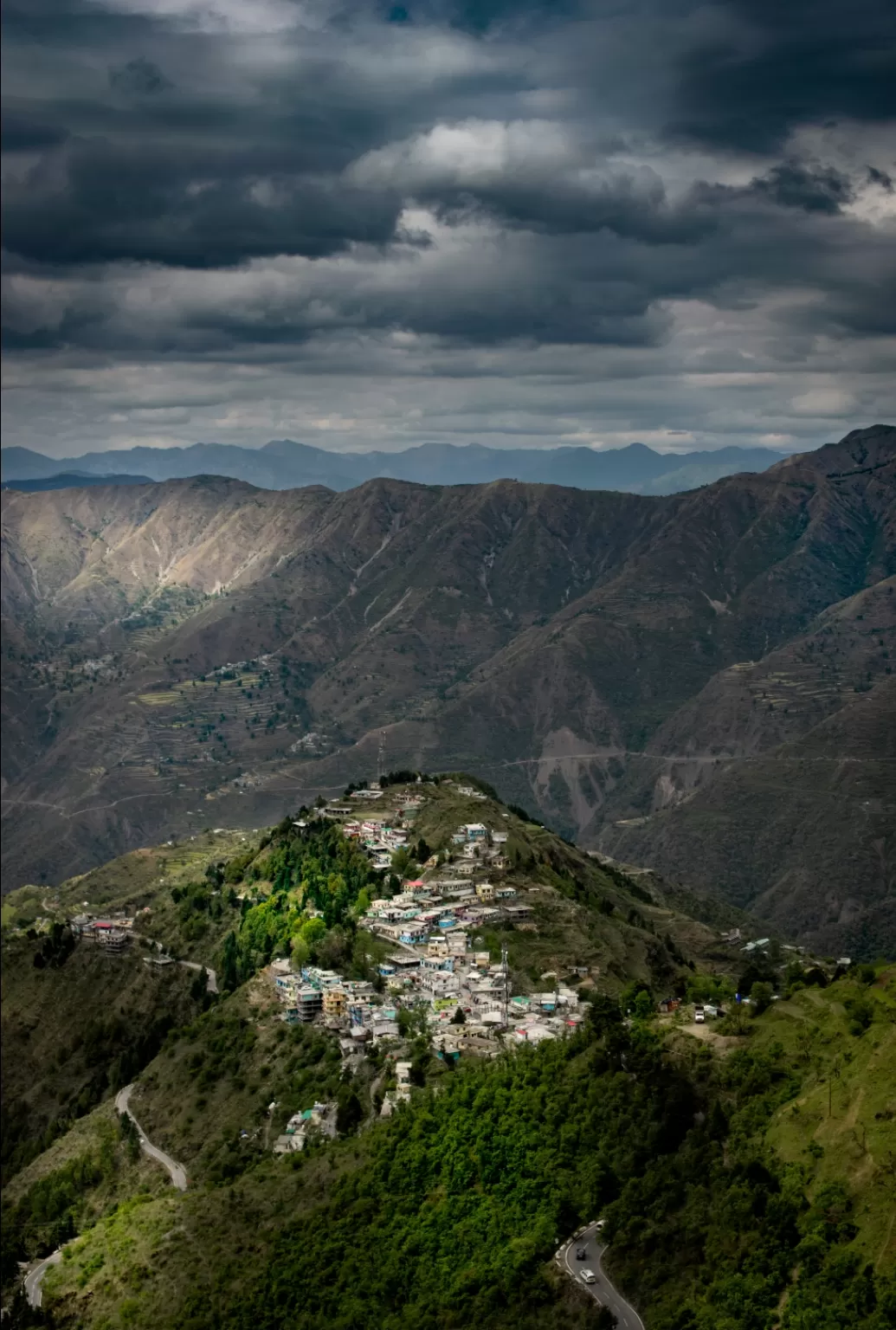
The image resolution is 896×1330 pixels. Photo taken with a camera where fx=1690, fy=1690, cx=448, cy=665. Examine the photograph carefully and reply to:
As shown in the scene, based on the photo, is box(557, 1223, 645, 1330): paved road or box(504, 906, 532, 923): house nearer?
box(557, 1223, 645, 1330): paved road

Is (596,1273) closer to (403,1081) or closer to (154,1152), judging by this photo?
(403,1081)

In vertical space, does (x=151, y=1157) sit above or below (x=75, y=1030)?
above

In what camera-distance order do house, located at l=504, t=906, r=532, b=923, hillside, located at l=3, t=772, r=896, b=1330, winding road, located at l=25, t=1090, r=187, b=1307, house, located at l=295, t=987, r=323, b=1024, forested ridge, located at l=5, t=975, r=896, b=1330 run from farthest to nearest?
house, located at l=504, t=906, r=532, b=923 < house, located at l=295, t=987, r=323, b=1024 < winding road, located at l=25, t=1090, r=187, b=1307 < hillside, located at l=3, t=772, r=896, b=1330 < forested ridge, located at l=5, t=975, r=896, b=1330

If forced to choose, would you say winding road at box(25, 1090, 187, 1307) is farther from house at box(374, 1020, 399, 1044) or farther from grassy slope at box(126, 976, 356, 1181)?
house at box(374, 1020, 399, 1044)

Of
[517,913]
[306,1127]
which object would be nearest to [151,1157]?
[306,1127]

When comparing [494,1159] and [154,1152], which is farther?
[154,1152]

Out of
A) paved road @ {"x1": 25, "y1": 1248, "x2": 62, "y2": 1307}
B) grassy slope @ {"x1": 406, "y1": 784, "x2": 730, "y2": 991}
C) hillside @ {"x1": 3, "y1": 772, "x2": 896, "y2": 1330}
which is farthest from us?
grassy slope @ {"x1": 406, "y1": 784, "x2": 730, "y2": 991}

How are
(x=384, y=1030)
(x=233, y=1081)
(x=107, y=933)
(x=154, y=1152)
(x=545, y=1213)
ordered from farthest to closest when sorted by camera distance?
(x=107, y=933)
(x=233, y=1081)
(x=154, y=1152)
(x=384, y=1030)
(x=545, y=1213)

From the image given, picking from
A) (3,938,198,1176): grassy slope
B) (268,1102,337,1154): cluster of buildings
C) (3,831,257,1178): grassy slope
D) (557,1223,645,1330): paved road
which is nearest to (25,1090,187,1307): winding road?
(268,1102,337,1154): cluster of buildings

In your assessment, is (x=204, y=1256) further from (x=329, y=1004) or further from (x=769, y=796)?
(x=769, y=796)
